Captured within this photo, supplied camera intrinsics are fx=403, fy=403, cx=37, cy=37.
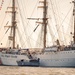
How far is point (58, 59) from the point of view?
114 m

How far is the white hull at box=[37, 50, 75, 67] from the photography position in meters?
111

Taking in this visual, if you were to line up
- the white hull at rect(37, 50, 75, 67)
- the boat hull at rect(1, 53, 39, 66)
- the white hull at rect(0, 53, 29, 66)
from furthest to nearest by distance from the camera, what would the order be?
the white hull at rect(0, 53, 29, 66)
the boat hull at rect(1, 53, 39, 66)
the white hull at rect(37, 50, 75, 67)

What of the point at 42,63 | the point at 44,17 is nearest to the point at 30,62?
the point at 42,63

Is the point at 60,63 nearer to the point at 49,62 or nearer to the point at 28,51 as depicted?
the point at 49,62

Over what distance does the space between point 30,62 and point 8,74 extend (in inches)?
1904

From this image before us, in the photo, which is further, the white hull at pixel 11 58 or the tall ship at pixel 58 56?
the white hull at pixel 11 58

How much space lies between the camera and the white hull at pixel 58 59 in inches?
4358

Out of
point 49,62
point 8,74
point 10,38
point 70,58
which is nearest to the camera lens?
point 8,74

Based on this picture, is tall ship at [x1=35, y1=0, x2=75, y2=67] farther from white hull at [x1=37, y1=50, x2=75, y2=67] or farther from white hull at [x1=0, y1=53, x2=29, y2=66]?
white hull at [x1=0, y1=53, x2=29, y2=66]

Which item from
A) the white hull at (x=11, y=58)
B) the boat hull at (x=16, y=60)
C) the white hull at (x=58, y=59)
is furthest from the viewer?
the white hull at (x=11, y=58)

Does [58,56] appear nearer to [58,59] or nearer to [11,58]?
[58,59]

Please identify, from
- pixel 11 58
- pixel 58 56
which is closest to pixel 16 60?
pixel 11 58

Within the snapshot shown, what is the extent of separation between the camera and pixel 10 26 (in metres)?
138

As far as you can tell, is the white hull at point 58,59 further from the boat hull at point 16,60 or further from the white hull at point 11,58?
the white hull at point 11,58
